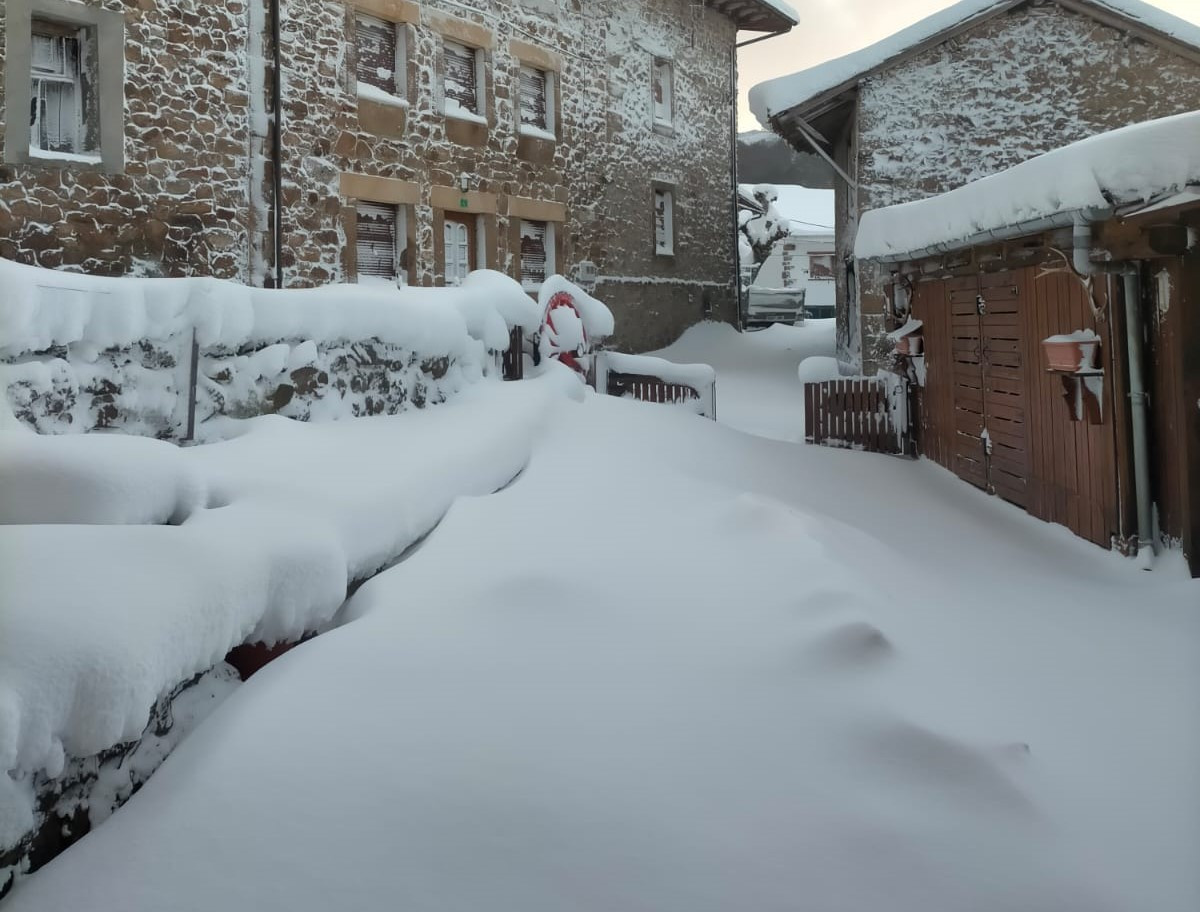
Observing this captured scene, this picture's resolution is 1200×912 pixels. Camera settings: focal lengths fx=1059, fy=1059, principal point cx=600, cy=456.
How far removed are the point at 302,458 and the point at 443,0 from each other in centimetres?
1015

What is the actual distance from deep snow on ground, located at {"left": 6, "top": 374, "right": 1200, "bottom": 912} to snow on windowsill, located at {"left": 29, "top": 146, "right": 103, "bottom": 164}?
6.83 metres

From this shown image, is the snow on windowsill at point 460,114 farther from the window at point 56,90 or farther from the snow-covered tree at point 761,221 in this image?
the snow-covered tree at point 761,221

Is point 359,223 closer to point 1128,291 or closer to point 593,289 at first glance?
point 593,289

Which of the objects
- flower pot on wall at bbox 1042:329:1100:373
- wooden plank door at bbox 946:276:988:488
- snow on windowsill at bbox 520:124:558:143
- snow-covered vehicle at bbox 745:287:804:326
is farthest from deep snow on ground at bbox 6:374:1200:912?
snow-covered vehicle at bbox 745:287:804:326

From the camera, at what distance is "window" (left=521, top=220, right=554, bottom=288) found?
1510 centimetres

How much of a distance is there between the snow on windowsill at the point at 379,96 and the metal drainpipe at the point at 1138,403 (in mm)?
9229

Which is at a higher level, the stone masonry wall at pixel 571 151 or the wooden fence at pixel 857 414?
the stone masonry wall at pixel 571 151

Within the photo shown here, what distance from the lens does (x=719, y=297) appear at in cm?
1927

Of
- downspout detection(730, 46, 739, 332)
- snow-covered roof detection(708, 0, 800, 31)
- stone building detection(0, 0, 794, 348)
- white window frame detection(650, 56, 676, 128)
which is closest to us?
stone building detection(0, 0, 794, 348)

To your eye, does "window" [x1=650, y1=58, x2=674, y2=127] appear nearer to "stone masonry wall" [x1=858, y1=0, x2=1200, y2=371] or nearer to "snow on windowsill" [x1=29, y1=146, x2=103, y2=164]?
"stone masonry wall" [x1=858, y1=0, x2=1200, y2=371]

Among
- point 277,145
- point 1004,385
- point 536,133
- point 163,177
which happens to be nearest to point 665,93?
point 536,133

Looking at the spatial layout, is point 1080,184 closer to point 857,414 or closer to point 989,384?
point 989,384

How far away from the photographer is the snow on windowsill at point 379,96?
41.1 feet

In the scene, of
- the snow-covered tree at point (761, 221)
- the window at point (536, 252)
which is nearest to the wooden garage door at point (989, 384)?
the window at point (536, 252)
